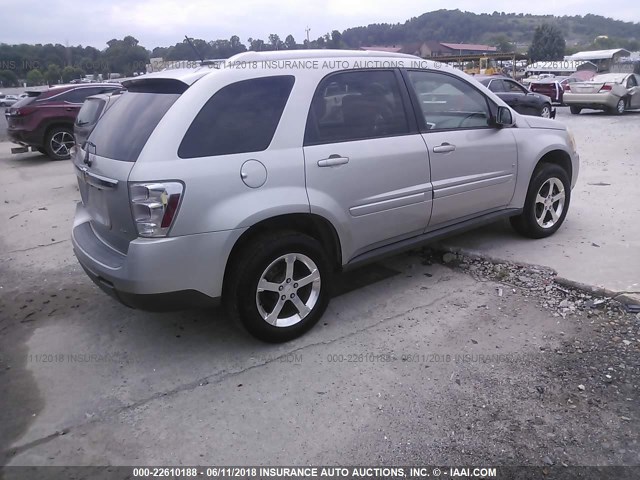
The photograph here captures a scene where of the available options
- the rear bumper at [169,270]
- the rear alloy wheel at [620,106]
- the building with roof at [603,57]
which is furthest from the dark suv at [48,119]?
the building with roof at [603,57]

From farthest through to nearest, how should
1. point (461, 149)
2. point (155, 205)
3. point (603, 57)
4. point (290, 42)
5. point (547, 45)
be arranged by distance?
point (547, 45)
point (603, 57)
point (290, 42)
point (461, 149)
point (155, 205)

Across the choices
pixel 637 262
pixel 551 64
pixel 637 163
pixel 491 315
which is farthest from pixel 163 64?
pixel 551 64

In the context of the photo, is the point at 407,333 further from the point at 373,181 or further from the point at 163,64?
the point at 163,64

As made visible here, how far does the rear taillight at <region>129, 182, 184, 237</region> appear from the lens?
9.61 ft

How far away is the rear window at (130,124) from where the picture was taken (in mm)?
3131

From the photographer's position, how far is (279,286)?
344cm

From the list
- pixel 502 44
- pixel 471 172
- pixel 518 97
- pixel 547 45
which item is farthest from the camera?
pixel 547 45

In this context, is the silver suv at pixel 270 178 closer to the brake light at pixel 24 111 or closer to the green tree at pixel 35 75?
the brake light at pixel 24 111

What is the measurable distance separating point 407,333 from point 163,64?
2.92 meters

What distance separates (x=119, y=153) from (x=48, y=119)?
10346 millimetres

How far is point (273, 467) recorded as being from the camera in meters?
2.53

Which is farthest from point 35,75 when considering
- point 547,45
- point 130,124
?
point 547,45

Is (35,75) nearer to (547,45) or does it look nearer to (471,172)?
(471,172)

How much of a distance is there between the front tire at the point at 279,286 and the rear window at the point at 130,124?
930 mm
